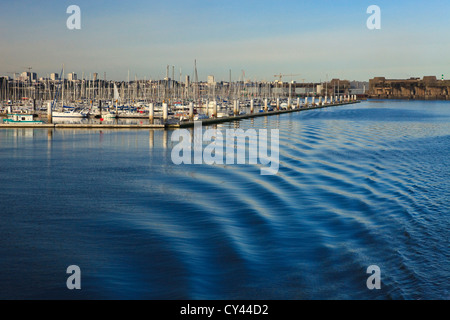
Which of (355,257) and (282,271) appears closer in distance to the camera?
(282,271)

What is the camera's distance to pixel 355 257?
11633mm

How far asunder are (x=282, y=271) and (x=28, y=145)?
2834 cm

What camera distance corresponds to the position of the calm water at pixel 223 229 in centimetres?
998

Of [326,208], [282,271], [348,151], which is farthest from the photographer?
[348,151]

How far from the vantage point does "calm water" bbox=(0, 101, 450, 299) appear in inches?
393

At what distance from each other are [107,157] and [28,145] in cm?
930

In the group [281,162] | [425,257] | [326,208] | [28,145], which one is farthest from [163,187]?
[28,145]

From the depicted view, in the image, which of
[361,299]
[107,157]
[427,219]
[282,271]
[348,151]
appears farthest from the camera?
[348,151]

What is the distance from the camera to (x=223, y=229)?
13.8 metres

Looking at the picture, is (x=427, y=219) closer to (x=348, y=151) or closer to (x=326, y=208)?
(x=326, y=208)
